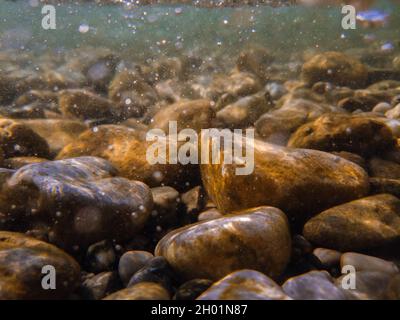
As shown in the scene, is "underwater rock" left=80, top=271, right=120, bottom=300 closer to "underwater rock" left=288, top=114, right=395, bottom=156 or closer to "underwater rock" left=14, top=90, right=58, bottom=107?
"underwater rock" left=288, top=114, right=395, bottom=156

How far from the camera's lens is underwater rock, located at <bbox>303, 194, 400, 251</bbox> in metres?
3.68

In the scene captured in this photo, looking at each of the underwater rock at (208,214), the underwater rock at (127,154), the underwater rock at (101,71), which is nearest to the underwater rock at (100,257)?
the underwater rock at (208,214)

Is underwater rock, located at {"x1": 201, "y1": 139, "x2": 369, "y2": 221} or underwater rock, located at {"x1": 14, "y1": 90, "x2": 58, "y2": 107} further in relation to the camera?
underwater rock, located at {"x1": 14, "y1": 90, "x2": 58, "y2": 107}

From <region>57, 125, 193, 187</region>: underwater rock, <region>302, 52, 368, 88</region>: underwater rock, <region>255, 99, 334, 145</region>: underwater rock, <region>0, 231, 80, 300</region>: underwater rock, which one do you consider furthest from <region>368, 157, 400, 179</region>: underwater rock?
<region>302, 52, 368, 88</region>: underwater rock

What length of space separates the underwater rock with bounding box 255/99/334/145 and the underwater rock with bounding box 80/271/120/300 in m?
4.06

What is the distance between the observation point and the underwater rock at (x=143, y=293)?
2.84 meters

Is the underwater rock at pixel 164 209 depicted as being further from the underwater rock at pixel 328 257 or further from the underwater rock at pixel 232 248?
the underwater rock at pixel 328 257

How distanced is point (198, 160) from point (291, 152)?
4.84 ft

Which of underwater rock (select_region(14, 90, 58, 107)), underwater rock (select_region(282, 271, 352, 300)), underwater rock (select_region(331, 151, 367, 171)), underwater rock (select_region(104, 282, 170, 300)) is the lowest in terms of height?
underwater rock (select_region(104, 282, 170, 300))

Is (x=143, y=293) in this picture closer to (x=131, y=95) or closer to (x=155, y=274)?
(x=155, y=274)

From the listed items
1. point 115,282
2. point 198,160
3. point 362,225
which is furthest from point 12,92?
point 362,225

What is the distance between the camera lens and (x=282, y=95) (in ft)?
34.2

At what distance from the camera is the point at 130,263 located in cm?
361
